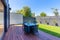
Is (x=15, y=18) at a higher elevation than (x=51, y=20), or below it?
higher

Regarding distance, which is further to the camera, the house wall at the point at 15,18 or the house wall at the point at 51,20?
the house wall at the point at 15,18

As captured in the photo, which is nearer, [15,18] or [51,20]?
[51,20]

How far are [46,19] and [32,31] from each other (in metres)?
7.24

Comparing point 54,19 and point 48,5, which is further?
point 48,5

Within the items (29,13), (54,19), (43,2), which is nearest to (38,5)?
A: (43,2)

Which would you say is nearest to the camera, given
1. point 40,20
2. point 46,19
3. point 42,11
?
point 46,19

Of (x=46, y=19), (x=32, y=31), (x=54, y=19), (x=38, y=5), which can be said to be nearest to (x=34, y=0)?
(x=38, y=5)

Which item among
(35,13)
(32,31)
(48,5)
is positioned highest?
Result: (48,5)

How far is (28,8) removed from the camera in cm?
1566

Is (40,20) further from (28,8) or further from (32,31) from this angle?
(32,31)

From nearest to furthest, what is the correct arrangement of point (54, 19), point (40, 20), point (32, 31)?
point (32, 31), point (54, 19), point (40, 20)

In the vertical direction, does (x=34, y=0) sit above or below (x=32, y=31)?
above

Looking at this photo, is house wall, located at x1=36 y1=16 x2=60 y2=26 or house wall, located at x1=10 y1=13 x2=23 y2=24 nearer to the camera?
house wall, located at x1=36 y1=16 x2=60 y2=26

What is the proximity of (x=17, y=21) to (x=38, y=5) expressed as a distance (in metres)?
3.87
